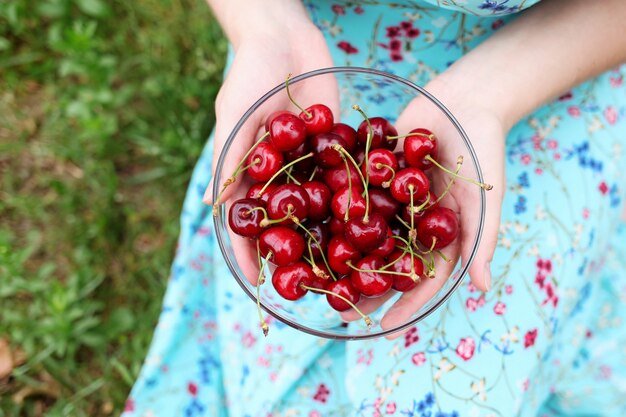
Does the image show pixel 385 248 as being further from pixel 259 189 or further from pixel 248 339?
pixel 248 339

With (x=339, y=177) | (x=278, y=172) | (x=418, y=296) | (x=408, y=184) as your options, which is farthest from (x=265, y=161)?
A: (x=418, y=296)

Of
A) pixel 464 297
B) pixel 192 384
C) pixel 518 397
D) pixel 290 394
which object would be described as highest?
pixel 464 297

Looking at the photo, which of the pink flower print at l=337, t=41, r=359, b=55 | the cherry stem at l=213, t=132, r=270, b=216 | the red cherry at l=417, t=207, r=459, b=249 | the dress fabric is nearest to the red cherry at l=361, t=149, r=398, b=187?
the red cherry at l=417, t=207, r=459, b=249

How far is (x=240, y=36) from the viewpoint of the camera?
141 centimetres

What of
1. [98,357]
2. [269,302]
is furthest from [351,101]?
[98,357]

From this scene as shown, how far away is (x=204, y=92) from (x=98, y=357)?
1.03 m

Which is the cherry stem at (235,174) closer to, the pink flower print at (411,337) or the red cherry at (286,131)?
the red cherry at (286,131)

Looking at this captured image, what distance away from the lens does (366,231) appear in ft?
3.64

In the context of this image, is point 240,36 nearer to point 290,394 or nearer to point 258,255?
point 258,255

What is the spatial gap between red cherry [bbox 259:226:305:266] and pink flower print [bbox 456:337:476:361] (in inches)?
18.7

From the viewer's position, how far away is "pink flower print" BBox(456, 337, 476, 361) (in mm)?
1363

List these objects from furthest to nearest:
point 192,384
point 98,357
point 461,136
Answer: point 98,357
point 192,384
point 461,136

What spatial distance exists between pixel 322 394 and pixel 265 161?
0.71 meters

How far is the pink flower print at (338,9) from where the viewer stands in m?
1.51
